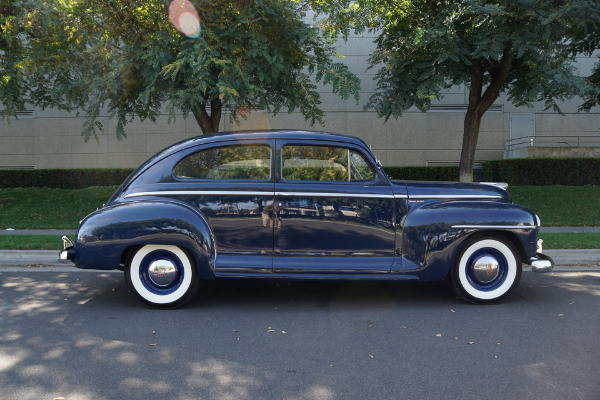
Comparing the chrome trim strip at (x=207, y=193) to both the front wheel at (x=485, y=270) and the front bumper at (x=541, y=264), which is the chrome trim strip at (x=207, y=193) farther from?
the front bumper at (x=541, y=264)

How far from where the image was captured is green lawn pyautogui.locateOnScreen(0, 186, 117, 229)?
37.2ft

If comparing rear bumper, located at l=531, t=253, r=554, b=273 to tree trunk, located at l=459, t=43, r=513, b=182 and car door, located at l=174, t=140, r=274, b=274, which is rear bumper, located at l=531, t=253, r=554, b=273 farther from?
tree trunk, located at l=459, t=43, r=513, b=182

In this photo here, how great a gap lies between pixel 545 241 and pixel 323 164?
546 centimetres

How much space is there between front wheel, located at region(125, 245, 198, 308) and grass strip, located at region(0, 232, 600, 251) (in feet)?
12.0

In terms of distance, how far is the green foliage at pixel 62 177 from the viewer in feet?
63.6

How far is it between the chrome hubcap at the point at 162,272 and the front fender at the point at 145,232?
0.25 metres

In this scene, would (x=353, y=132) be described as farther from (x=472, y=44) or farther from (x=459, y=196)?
(x=459, y=196)

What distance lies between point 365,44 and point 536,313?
16870 mm

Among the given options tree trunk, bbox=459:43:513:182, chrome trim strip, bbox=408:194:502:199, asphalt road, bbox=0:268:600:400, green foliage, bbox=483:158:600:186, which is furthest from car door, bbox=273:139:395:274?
green foliage, bbox=483:158:600:186

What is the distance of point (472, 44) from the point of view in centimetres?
1099

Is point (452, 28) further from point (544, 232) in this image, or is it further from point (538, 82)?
point (544, 232)

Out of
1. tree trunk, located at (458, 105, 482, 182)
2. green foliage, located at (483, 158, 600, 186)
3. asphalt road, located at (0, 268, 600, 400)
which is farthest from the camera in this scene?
green foliage, located at (483, 158, 600, 186)

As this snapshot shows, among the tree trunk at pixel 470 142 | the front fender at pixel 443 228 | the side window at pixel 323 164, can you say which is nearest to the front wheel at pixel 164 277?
the side window at pixel 323 164

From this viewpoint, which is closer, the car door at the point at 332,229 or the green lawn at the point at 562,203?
the car door at the point at 332,229
